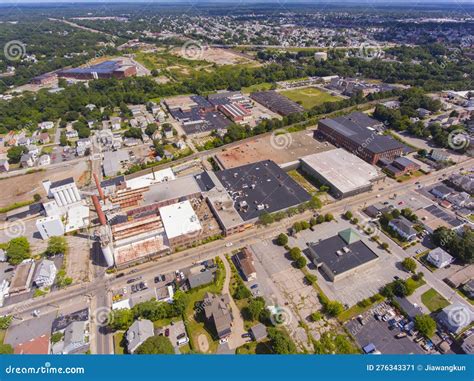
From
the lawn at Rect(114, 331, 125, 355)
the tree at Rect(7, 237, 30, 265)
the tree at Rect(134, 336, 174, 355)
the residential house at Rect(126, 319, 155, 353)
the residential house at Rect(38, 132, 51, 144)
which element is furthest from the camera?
the residential house at Rect(38, 132, 51, 144)

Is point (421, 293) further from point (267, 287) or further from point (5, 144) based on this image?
point (5, 144)

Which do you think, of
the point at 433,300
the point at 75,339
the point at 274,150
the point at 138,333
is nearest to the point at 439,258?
the point at 433,300

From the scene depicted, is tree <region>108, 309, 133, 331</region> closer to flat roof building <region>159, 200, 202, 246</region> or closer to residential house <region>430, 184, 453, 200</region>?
flat roof building <region>159, 200, 202, 246</region>

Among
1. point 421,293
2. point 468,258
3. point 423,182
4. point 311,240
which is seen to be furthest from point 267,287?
point 423,182

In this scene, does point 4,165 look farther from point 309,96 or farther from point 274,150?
point 309,96

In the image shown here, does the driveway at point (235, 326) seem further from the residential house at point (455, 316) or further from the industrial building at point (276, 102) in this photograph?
the industrial building at point (276, 102)

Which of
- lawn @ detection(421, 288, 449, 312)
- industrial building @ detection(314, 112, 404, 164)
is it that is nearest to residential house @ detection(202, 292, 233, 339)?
lawn @ detection(421, 288, 449, 312)
